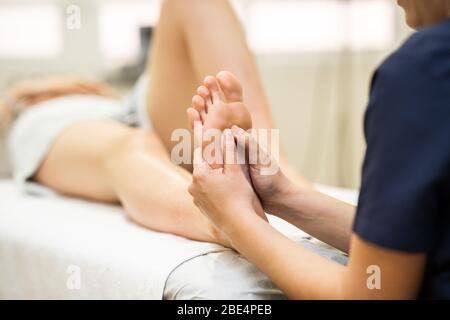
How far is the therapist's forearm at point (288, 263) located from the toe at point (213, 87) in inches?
8.1

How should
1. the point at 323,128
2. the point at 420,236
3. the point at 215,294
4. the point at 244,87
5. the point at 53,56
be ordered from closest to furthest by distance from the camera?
the point at 420,236 → the point at 215,294 → the point at 244,87 → the point at 53,56 → the point at 323,128

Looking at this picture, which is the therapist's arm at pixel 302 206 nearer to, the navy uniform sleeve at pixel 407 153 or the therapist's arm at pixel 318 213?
the therapist's arm at pixel 318 213

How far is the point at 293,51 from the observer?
2.60m

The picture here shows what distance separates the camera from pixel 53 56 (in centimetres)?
236

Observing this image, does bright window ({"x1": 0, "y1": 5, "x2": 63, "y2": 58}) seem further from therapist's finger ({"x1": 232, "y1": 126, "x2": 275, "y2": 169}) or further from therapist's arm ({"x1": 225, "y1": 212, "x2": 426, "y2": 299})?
therapist's arm ({"x1": 225, "y1": 212, "x2": 426, "y2": 299})

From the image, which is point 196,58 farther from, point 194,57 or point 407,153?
point 407,153

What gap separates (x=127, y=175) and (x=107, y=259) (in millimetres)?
240

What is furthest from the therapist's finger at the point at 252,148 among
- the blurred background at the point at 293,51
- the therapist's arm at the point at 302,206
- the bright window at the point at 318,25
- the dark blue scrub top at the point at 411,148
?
the bright window at the point at 318,25

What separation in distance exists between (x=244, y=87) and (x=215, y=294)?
0.42 m

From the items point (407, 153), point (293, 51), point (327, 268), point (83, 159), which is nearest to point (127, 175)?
point (83, 159)

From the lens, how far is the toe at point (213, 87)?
84 centimetres

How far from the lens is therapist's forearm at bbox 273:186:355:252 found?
2.66ft

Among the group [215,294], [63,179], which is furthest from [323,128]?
[215,294]
